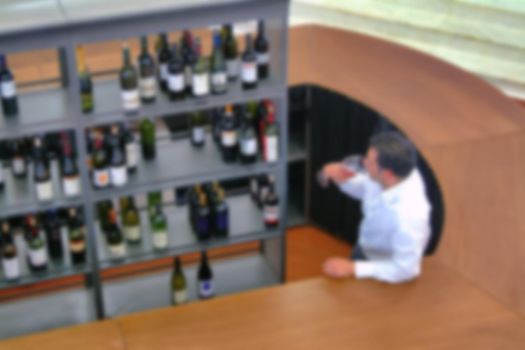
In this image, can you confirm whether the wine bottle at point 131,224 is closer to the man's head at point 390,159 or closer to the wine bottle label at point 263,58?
the wine bottle label at point 263,58

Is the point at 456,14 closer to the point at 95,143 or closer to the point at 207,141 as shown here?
the point at 207,141

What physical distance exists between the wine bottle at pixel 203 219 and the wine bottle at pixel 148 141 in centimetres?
31

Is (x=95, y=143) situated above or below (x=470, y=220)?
above

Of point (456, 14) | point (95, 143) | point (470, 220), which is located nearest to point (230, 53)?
point (95, 143)

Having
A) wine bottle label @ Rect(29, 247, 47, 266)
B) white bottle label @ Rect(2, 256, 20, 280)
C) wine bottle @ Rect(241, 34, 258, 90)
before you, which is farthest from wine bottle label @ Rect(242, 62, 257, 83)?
white bottle label @ Rect(2, 256, 20, 280)

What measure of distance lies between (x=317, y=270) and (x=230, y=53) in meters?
1.56

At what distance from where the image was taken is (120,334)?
3219 millimetres

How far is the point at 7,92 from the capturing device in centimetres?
365

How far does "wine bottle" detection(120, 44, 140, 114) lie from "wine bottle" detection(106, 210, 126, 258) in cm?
56

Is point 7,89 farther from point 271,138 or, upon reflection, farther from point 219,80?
point 271,138

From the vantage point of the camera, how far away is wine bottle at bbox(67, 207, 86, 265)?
13.0 feet

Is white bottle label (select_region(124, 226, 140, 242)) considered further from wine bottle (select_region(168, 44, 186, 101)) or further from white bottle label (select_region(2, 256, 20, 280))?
wine bottle (select_region(168, 44, 186, 101))

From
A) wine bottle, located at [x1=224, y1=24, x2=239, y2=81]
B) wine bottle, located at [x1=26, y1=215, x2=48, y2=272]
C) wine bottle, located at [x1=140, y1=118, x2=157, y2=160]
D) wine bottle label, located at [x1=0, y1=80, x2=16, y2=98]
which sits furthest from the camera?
wine bottle, located at [x1=140, y1=118, x2=157, y2=160]

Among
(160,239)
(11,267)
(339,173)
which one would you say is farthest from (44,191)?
(339,173)
